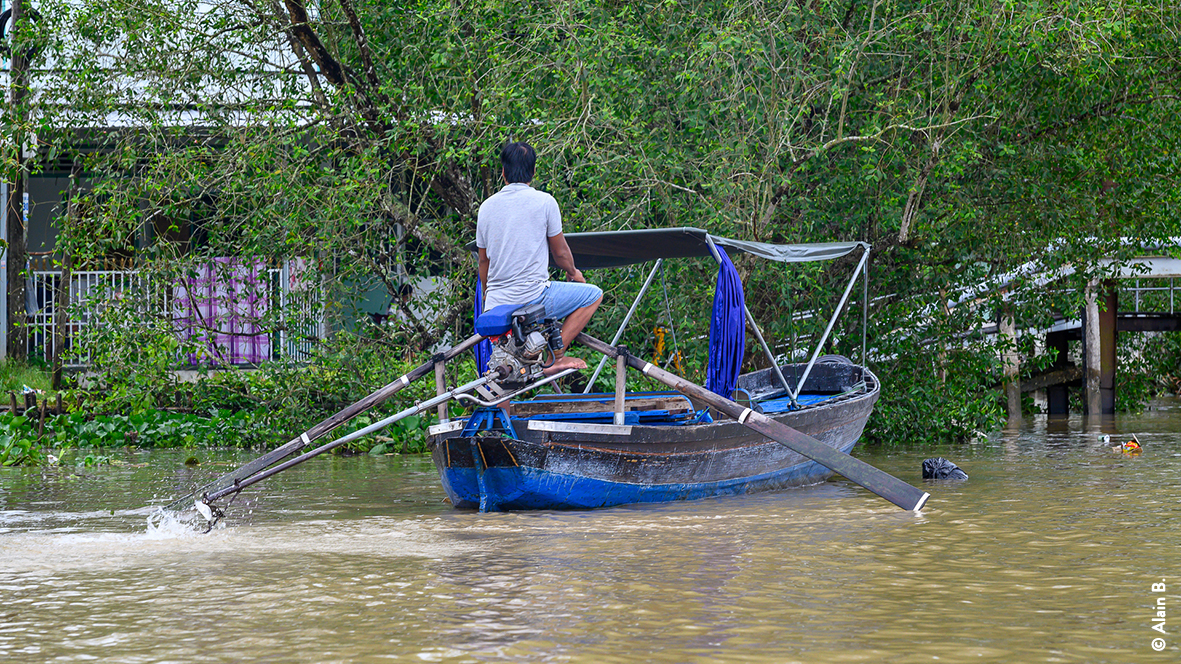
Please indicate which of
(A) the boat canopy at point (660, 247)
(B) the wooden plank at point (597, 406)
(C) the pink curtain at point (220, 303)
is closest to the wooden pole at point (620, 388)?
(A) the boat canopy at point (660, 247)

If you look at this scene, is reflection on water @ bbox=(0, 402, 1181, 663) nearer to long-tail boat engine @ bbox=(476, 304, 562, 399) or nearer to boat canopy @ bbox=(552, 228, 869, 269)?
long-tail boat engine @ bbox=(476, 304, 562, 399)

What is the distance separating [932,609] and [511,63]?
8.19 metres

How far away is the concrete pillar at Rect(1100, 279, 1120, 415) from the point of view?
19109 mm

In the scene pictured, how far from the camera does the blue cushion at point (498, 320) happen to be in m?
8.14

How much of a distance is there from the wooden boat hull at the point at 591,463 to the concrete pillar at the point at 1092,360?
36.9 ft

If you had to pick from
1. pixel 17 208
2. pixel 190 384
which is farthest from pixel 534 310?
pixel 17 208

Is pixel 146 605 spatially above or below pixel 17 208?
below

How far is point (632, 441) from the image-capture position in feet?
27.5

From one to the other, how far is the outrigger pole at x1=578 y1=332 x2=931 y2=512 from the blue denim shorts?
285mm

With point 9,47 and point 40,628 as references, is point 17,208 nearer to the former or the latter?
point 9,47

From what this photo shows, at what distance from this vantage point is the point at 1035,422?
18.5m

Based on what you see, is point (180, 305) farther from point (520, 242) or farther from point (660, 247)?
point (520, 242)

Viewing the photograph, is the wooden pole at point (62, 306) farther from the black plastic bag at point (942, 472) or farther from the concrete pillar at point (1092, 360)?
the concrete pillar at point (1092, 360)

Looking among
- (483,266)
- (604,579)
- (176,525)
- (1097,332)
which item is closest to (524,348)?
(483,266)
